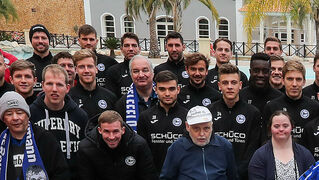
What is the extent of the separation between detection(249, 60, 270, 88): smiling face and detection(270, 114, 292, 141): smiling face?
1191 mm

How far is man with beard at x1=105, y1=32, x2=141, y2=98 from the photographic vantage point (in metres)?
6.18

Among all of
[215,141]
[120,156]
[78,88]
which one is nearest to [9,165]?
[120,156]

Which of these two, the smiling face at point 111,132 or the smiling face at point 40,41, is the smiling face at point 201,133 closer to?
the smiling face at point 111,132

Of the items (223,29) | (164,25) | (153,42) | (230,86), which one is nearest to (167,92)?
(230,86)

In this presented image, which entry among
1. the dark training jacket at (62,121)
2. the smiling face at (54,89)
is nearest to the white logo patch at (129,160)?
the dark training jacket at (62,121)

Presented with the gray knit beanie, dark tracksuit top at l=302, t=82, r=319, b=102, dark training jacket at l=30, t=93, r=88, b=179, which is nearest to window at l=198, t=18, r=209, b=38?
dark tracksuit top at l=302, t=82, r=319, b=102

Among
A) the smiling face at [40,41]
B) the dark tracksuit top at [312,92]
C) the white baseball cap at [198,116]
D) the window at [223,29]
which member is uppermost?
the window at [223,29]

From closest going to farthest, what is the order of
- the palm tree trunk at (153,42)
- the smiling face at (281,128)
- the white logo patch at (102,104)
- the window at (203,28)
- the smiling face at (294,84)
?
the smiling face at (281,128), the smiling face at (294,84), the white logo patch at (102,104), the palm tree trunk at (153,42), the window at (203,28)

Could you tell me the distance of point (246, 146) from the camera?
460 cm

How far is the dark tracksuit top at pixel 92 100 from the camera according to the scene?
5086mm

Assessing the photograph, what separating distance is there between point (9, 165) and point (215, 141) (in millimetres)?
2212

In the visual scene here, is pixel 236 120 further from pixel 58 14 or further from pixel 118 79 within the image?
pixel 58 14

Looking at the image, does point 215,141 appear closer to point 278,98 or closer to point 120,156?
point 120,156

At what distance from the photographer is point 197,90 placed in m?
5.30
